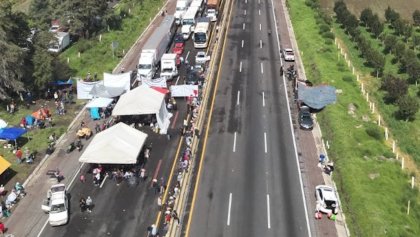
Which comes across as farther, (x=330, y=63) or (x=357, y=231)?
(x=330, y=63)

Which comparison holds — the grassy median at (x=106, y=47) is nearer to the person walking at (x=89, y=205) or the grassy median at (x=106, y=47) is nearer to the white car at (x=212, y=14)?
the white car at (x=212, y=14)

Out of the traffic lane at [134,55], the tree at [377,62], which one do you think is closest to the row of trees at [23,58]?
the traffic lane at [134,55]

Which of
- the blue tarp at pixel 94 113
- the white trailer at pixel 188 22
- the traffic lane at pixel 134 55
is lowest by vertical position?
the traffic lane at pixel 134 55

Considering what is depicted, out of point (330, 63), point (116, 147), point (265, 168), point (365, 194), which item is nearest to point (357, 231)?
point (365, 194)

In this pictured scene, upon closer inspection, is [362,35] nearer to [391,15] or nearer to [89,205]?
[391,15]

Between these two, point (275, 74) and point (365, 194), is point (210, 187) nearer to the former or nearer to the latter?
point (365, 194)
